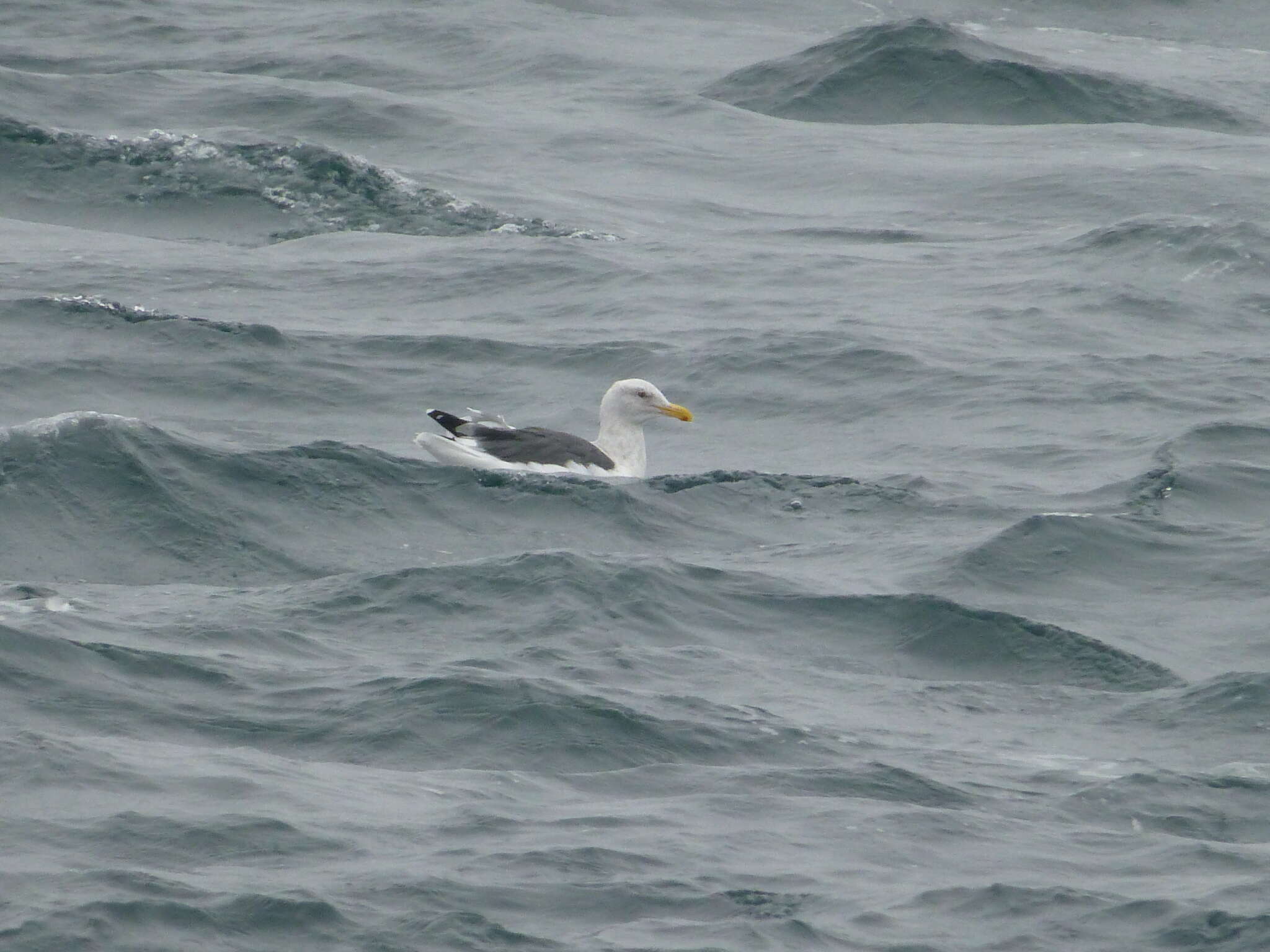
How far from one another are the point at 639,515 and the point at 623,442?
5.71 feet

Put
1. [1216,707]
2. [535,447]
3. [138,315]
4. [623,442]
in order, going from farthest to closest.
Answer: [138,315] → [623,442] → [535,447] → [1216,707]

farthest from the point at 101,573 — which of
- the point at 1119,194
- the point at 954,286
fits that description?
the point at 1119,194

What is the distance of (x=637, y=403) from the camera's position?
57.1 ft

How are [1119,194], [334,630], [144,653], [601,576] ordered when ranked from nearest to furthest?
1. [144,653]
2. [334,630]
3. [601,576]
4. [1119,194]

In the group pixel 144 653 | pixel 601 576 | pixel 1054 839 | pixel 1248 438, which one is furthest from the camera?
pixel 1248 438

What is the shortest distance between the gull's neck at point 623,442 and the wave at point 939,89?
14831 mm

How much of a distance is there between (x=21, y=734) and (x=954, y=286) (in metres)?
14.4

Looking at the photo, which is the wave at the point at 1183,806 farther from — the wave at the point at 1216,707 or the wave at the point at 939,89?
the wave at the point at 939,89

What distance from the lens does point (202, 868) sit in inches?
345

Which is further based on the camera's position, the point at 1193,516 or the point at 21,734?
the point at 1193,516

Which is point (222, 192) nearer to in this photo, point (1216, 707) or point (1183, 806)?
point (1216, 707)

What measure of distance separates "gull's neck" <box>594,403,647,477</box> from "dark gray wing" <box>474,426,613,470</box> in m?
0.44

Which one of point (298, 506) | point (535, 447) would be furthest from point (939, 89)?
point (298, 506)

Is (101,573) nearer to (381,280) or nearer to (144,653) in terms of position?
(144,653)
